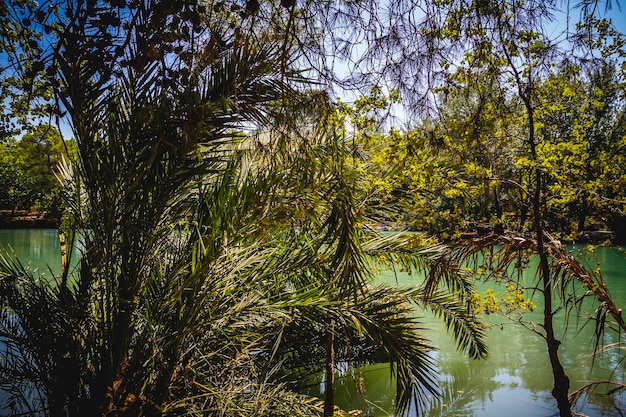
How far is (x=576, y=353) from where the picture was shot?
899 cm

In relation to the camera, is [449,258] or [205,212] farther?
[449,258]

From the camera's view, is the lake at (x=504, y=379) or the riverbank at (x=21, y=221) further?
the riverbank at (x=21, y=221)

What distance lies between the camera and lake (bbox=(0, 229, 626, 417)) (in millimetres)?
6496

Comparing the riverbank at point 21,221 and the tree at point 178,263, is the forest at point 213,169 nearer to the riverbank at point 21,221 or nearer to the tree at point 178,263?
the tree at point 178,263

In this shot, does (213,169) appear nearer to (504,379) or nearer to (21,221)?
(504,379)

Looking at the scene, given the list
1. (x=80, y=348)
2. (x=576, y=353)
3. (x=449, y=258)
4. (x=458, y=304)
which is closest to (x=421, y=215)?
(x=449, y=258)

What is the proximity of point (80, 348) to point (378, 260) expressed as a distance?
9.89ft

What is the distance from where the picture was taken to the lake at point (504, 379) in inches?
A: 256

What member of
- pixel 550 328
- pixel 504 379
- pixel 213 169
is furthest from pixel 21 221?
pixel 550 328

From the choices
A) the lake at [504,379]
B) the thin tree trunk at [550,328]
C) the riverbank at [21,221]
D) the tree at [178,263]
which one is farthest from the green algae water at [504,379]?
the riverbank at [21,221]

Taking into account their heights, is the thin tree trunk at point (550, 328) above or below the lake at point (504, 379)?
above

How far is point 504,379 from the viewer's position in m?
7.87

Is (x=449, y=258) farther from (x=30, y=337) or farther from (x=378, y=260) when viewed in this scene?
(x=30, y=337)

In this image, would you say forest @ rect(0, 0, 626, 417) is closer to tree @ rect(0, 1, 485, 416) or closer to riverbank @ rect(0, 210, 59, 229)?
tree @ rect(0, 1, 485, 416)
